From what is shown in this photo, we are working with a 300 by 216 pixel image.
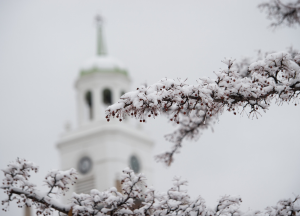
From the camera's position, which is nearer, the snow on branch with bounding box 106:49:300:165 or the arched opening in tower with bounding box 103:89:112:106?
the snow on branch with bounding box 106:49:300:165

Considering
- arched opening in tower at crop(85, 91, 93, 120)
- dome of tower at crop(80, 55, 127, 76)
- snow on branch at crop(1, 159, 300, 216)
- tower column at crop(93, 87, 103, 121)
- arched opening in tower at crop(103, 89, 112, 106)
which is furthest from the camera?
dome of tower at crop(80, 55, 127, 76)

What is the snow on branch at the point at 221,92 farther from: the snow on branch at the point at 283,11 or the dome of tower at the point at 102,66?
the dome of tower at the point at 102,66

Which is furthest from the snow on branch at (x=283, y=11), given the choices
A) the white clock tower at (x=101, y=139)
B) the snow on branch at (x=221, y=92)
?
the white clock tower at (x=101, y=139)

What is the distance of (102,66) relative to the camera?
44.6 m

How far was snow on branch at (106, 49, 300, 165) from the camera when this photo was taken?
762 centimetres

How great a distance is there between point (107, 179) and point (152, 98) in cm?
3239

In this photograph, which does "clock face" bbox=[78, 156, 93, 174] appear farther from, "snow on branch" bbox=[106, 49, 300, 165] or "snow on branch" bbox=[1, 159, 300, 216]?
"snow on branch" bbox=[106, 49, 300, 165]

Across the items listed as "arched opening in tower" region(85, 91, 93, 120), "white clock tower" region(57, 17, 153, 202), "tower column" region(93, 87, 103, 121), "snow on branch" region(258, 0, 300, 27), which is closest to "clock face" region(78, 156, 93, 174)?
"white clock tower" region(57, 17, 153, 202)

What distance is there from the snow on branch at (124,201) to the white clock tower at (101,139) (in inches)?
1191

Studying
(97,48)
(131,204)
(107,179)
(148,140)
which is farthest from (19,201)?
(97,48)

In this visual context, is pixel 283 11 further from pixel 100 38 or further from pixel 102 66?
pixel 100 38

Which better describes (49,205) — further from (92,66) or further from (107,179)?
(92,66)

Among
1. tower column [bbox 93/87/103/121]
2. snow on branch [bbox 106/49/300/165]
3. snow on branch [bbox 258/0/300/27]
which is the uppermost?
tower column [bbox 93/87/103/121]

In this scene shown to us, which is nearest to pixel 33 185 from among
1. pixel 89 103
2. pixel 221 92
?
pixel 221 92
